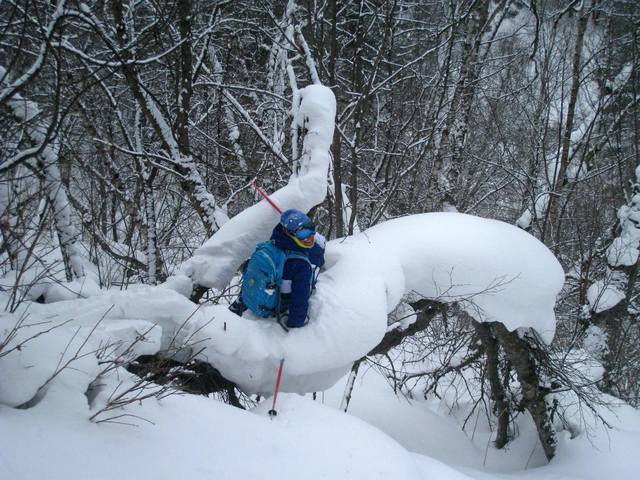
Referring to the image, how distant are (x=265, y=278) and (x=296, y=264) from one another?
270 millimetres

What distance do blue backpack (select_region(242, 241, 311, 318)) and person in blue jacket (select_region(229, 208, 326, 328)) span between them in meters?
0.05

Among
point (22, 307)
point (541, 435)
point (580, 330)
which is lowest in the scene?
point (541, 435)

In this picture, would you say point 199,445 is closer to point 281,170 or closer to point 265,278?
point 265,278

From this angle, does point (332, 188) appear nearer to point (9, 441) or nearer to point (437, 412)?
point (9, 441)

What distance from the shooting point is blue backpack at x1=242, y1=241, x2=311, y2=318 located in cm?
287

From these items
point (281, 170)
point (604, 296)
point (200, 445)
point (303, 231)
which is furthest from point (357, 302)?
point (281, 170)

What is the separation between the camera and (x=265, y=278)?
2.86m

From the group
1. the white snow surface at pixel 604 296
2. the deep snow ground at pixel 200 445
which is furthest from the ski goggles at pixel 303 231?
the white snow surface at pixel 604 296

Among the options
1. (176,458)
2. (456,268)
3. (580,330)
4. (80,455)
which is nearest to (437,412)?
(580,330)

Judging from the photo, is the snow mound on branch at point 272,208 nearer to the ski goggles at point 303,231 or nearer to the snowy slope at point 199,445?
the ski goggles at point 303,231

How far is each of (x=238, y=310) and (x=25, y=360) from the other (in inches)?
67.9

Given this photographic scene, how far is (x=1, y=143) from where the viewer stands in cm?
247

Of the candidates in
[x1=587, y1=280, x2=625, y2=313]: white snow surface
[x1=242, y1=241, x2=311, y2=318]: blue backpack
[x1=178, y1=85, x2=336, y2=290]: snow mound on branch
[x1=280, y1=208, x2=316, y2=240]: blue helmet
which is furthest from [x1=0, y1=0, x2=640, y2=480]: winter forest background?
[x1=280, y1=208, x2=316, y2=240]: blue helmet

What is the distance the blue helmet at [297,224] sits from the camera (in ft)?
9.43
